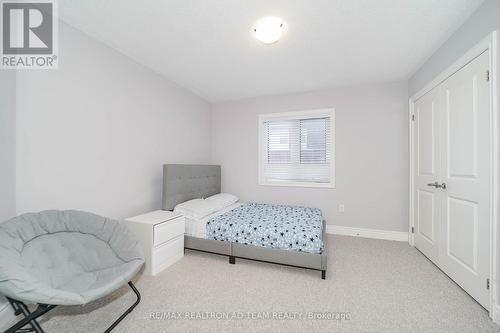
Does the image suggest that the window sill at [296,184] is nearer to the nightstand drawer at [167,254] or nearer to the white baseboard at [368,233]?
the white baseboard at [368,233]

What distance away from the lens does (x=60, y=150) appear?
1924 millimetres

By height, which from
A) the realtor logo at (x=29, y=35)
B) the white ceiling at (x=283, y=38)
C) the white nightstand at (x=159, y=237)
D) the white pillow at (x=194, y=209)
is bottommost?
the white nightstand at (x=159, y=237)

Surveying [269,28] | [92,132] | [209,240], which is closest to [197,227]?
[209,240]

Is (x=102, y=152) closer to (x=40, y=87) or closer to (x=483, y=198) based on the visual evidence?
(x=40, y=87)

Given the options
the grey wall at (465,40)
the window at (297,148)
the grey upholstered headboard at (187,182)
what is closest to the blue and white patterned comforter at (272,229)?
the grey upholstered headboard at (187,182)

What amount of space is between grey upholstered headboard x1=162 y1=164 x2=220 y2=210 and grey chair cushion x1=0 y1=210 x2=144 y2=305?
1.11 m

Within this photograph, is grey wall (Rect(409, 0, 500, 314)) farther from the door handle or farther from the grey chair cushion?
the grey chair cushion

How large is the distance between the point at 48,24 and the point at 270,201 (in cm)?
366

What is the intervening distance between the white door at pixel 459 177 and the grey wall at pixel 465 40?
174 mm

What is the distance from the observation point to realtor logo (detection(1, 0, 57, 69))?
165 cm

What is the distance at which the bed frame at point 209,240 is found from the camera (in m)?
2.21

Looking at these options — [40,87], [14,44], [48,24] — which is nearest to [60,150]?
[40,87]

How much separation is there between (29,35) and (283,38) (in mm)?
2359

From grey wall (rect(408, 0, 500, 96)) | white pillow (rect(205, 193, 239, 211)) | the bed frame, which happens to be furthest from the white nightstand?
grey wall (rect(408, 0, 500, 96))
